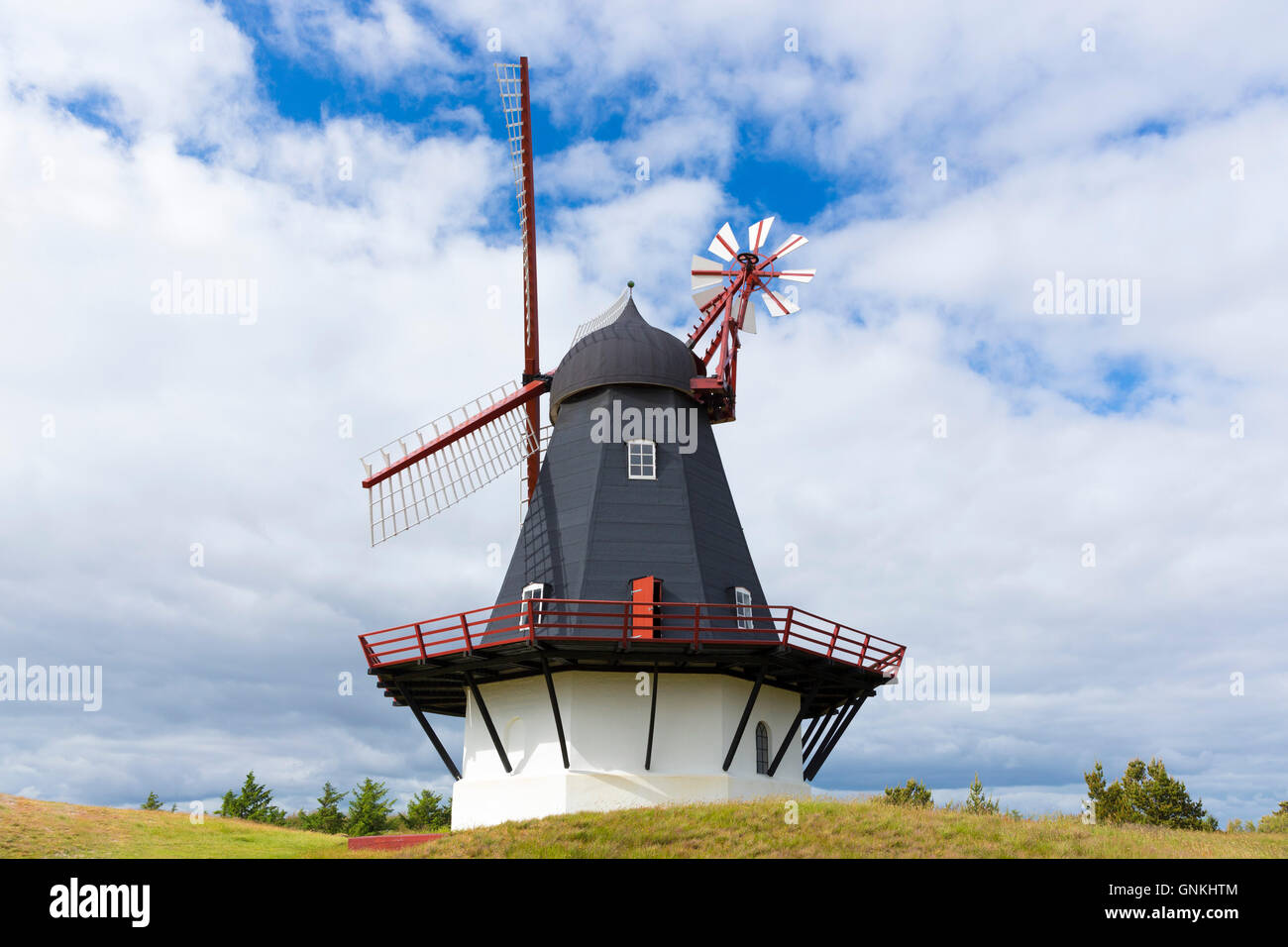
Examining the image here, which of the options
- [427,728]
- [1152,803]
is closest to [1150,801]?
[1152,803]

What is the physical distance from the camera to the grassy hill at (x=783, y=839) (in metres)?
16.5

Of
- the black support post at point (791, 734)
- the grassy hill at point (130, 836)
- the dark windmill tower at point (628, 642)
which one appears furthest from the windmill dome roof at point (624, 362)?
the grassy hill at point (130, 836)

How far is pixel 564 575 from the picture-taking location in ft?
75.6

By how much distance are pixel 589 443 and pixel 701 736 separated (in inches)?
295

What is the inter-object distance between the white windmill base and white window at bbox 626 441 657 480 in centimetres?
484

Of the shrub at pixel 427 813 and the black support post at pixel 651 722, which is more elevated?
the black support post at pixel 651 722

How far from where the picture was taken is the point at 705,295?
1172 inches

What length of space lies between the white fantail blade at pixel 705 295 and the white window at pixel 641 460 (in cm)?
667

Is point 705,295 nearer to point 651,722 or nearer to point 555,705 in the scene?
point 651,722

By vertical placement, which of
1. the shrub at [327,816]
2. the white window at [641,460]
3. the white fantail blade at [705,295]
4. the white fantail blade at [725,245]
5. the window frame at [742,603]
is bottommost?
the shrub at [327,816]

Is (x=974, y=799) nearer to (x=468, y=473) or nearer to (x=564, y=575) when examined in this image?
(x=564, y=575)

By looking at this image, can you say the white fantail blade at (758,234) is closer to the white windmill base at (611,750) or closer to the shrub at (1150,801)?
the white windmill base at (611,750)

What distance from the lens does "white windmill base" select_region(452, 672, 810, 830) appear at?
69.3 ft

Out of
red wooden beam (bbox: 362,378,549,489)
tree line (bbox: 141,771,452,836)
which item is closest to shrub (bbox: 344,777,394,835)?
tree line (bbox: 141,771,452,836)
